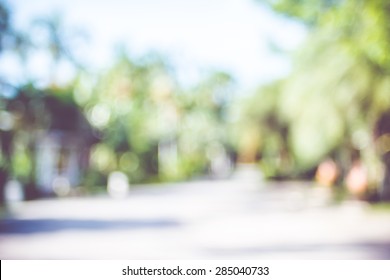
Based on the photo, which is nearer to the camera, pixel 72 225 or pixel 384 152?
pixel 72 225

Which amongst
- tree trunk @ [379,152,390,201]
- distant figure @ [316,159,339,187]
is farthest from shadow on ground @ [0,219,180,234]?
distant figure @ [316,159,339,187]

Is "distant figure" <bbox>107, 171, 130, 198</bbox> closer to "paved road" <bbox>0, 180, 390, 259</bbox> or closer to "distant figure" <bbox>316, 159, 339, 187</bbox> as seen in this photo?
"paved road" <bbox>0, 180, 390, 259</bbox>

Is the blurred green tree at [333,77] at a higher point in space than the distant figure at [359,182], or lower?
higher

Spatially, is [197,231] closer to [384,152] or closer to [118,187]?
[384,152]

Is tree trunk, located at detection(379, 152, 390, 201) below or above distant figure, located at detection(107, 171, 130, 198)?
below

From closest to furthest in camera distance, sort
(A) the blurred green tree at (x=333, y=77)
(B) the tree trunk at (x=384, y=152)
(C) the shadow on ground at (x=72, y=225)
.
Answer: (A) the blurred green tree at (x=333, y=77) < (C) the shadow on ground at (x=72, y=225) < (B) the tree trunk at (x=384, y=152)

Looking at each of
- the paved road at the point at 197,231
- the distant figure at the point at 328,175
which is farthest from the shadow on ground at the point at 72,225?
the distant figure at the point at 328,175

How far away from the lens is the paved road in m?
5.62

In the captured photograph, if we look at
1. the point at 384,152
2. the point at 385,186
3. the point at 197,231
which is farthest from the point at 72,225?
the point at 384,152

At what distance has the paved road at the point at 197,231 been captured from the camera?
221 inches

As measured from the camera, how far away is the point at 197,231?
292 inches

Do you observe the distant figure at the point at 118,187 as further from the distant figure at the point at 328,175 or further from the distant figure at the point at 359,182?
the distant figure at the point at 359,182

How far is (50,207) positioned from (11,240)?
443cm

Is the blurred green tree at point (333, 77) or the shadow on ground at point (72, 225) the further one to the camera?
the shadow on ground at point (72, 225)
